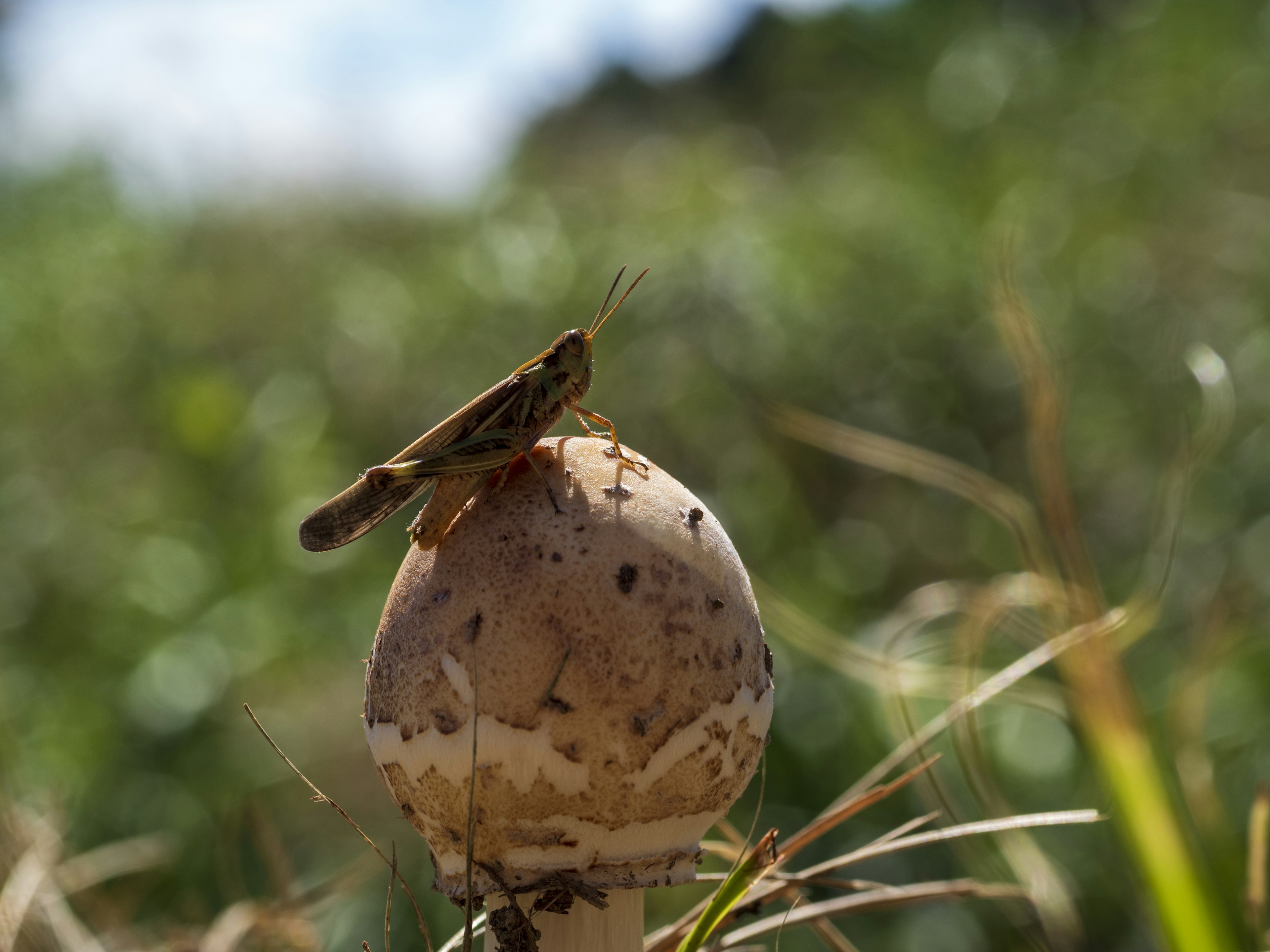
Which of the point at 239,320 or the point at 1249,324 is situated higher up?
the point at 239,320

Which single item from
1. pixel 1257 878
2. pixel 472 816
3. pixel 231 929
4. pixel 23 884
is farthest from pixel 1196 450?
pixel 23 884

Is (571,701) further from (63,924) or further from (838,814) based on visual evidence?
(63,924)

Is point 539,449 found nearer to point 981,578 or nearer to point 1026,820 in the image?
point 1026,820

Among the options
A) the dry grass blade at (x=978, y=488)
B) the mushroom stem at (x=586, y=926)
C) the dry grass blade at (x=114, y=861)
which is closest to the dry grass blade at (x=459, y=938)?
the mushroom stem at (x=586, y=926)

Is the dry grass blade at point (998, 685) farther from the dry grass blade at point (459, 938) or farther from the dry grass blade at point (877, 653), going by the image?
the dry grass blade at point (459, 938)

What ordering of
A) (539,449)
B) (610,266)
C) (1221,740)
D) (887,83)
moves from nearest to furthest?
(539,449) → (1221,740) → (610,266) → (887,83)

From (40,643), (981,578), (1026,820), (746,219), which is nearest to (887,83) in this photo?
(746,219)

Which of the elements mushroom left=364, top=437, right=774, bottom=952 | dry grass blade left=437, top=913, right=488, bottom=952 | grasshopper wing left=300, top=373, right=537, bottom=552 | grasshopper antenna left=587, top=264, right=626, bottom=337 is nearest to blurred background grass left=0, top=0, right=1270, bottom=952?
grasshopper antenna left=587, top=264, right=626, bottom=337
